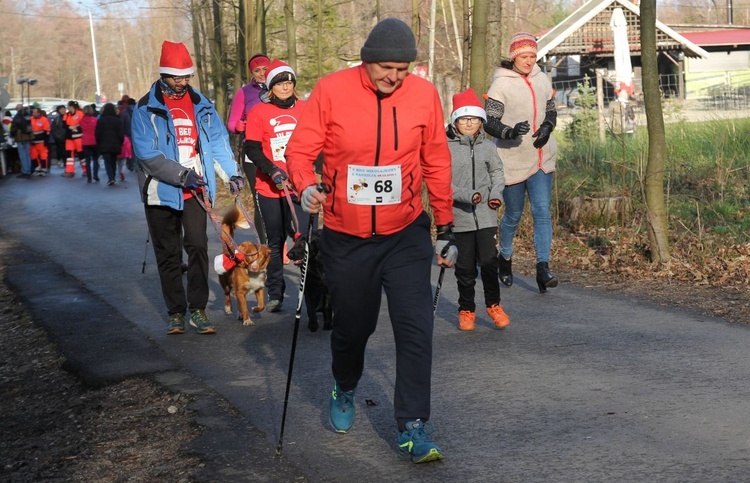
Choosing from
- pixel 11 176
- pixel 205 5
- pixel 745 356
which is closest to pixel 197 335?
pixel 745 356

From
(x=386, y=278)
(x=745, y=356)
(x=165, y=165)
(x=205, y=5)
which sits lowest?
(x=745, y=356)

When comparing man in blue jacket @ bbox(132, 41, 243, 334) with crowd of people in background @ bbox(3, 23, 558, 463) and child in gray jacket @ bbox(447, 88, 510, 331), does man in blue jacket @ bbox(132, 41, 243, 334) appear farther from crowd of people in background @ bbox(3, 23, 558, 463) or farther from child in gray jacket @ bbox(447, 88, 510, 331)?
child in gray jacket @ bbox(447, 88, 510, 331)

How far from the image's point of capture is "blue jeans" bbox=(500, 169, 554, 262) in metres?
9.73

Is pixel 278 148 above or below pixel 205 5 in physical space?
below

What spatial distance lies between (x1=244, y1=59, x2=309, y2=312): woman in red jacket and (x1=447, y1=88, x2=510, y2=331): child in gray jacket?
152 centimetres

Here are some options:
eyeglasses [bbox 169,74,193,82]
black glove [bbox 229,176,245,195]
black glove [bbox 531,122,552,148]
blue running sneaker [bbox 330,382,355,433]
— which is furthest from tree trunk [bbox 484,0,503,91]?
blue running sneaker [bbox 330,382,355,433]

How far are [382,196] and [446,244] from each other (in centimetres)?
51

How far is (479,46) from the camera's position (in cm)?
1317

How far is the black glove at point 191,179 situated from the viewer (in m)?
8.02

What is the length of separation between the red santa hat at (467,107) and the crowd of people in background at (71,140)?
20138 millimetres

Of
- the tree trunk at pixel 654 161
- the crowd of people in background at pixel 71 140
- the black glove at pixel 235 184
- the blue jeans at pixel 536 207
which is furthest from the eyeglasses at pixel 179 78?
the crowd of people in background at pixel 71 140

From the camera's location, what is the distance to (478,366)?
23.3 ft

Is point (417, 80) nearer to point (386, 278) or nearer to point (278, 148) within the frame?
point (386, 278)

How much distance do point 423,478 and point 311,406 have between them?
1485 mm
